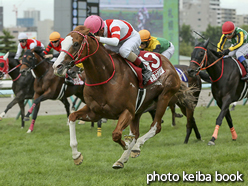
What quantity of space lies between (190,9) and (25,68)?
122 meters

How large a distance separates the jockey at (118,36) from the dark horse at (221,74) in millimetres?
2095

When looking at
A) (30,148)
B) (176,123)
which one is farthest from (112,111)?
(176,123)

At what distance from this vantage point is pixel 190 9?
408 ft

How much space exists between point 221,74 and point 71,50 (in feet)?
13.2

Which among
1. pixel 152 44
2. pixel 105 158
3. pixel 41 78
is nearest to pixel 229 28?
pixel 152 44

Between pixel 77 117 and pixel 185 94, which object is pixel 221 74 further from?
pixel 77 117

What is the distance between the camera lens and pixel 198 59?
6840 mm

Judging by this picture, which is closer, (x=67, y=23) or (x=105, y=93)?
(x=105, y=93)

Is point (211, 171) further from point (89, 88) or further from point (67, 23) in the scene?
point (67, 23)

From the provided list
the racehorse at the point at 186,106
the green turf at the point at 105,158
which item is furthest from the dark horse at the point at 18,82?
the racehorse at the point at 186,106

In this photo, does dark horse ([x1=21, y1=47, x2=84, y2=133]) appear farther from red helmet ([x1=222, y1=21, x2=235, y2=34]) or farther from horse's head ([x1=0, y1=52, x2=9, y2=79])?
red helmet ([x1=222, y1=21, x2=235, y2=34])

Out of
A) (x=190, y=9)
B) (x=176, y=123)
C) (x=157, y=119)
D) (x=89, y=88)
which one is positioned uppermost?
(x=190, y=9)

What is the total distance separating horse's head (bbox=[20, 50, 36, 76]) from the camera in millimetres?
8508

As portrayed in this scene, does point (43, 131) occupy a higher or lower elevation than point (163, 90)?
lower
